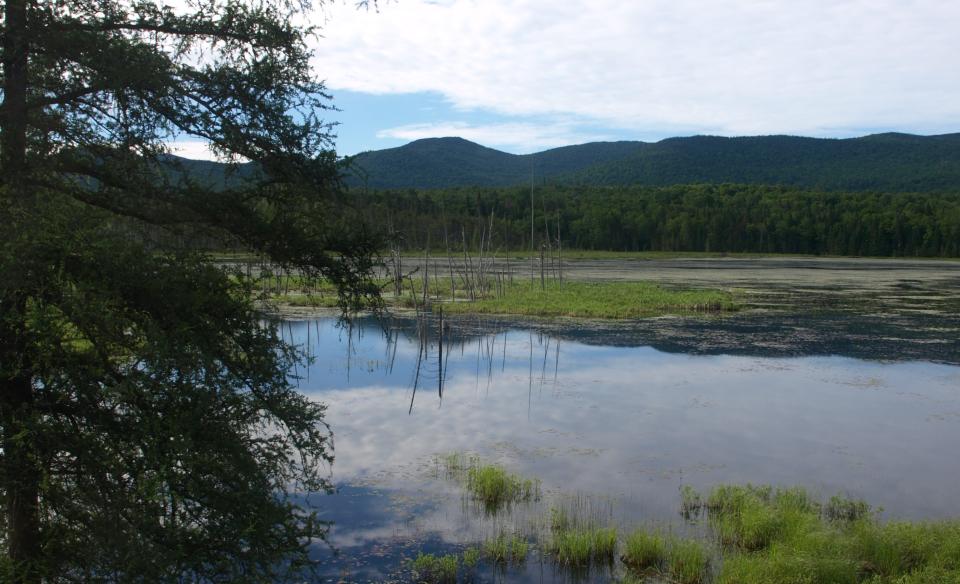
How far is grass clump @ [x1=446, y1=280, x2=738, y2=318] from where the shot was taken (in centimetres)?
3038

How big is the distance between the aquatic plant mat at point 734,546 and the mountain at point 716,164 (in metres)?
155

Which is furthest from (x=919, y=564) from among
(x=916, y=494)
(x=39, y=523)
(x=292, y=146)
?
(x=39, y=523)

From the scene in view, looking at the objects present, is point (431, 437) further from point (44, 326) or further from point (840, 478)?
point (44, 326)

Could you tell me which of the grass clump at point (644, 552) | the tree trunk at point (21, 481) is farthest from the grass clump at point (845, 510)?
the tree trunk at point (21, 481)

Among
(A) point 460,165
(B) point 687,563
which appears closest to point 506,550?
(B) point 687,563

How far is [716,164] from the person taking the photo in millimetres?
178750

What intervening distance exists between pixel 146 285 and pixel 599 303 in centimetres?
2778

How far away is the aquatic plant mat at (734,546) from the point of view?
7.38 meters

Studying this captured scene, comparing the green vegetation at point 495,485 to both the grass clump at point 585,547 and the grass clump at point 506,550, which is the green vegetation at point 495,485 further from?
the grass clump at point 585,547

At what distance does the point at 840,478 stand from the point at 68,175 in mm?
9672

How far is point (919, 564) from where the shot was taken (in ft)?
24.5

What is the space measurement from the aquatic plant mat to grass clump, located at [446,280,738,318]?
2051 cm

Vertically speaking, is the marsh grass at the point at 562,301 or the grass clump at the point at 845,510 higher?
the marsh grass at the point at 562,301

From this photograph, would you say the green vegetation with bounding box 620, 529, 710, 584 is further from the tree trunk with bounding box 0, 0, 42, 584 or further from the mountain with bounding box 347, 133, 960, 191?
the mountain with bounding box 347, 133, 960, 191
